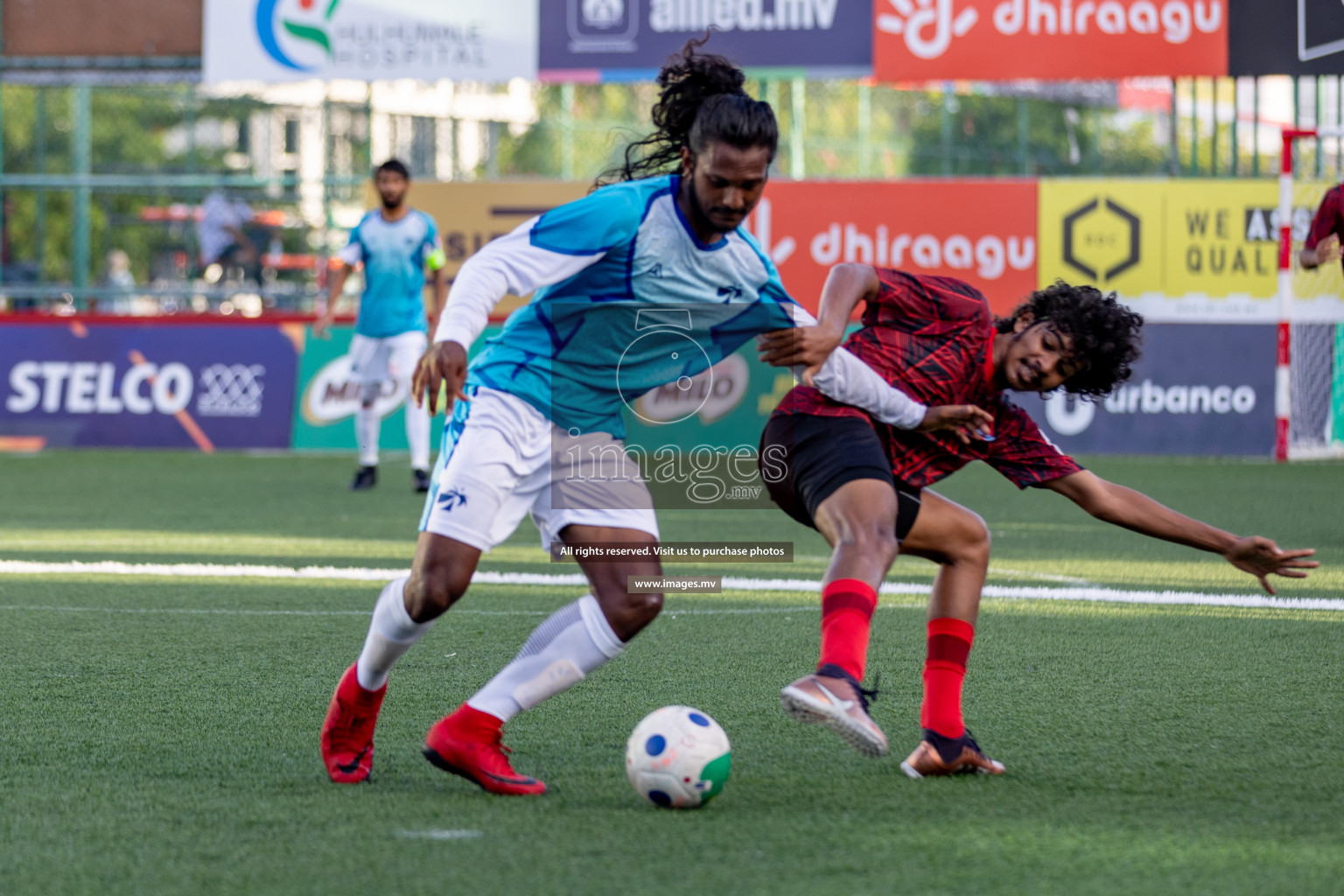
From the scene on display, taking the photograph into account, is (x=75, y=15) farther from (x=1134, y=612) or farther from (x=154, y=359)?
(x=1134, y=612)

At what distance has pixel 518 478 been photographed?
13.2 feet

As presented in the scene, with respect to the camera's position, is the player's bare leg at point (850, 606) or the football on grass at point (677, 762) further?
the football on grass at point (677, 762)

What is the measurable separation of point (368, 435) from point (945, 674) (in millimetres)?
8656

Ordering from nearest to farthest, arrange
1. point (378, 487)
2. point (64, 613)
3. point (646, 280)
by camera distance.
Result: point (646, 280) < point (64, 613) < point (378, 487)

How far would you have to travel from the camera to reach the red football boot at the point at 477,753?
3.96 meters

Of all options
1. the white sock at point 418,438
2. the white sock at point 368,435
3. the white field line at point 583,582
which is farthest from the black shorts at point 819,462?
the white sock at point 368,435

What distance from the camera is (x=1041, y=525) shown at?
10312 mm

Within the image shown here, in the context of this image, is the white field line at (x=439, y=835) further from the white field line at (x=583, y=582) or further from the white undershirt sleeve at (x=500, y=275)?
the white field line at (x=583, y=582)

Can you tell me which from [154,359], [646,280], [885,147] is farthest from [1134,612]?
[885,147]

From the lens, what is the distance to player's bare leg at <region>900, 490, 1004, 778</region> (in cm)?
430

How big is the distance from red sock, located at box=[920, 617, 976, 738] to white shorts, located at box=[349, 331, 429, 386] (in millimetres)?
8300

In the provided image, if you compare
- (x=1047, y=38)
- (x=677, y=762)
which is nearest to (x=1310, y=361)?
(x=1047, y=38)

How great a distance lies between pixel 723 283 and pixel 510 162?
69.6 feet

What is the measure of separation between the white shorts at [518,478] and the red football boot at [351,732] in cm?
51
